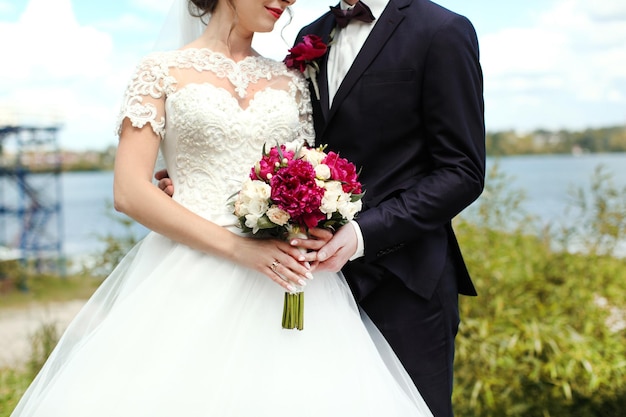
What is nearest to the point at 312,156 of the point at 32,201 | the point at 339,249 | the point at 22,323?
the point at 339,249

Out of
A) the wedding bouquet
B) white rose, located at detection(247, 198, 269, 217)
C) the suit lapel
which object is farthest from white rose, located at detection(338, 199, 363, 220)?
the suit lapel

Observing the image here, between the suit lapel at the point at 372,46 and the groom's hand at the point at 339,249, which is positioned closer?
the groom's hand at the point at 339,249

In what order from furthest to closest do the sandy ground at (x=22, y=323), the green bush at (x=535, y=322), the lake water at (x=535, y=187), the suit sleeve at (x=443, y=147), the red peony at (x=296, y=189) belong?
the sandy ground at (x=22, y=323)
the lake water at (x=535, y=187)
the green bush at (x=535, y=322)
the suit sleeve at (x=443, y=147)
the red peony at (x=296, y=189)

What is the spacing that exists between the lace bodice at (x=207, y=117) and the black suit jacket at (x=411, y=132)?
0.23 meters

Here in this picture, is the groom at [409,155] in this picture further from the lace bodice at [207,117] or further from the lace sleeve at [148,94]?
the lace sleeve at [148,94]

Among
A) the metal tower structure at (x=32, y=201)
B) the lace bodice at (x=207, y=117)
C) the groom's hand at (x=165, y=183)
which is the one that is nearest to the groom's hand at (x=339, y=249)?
the lace bodice at (x=207, y=117)

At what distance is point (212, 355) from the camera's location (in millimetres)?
1965

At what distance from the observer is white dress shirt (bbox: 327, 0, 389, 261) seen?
7.79 ft

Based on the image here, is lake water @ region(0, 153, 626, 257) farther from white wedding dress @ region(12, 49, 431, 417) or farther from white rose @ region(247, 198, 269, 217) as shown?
white rose @ region(247, 198, 269, 217)

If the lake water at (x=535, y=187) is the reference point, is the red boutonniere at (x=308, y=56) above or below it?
above

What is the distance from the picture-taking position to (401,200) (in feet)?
7.29

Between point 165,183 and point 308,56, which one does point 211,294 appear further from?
point 308,56

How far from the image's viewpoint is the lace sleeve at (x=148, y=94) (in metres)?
2.20

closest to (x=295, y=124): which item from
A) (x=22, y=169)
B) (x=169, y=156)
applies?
(x=169, y=156)
